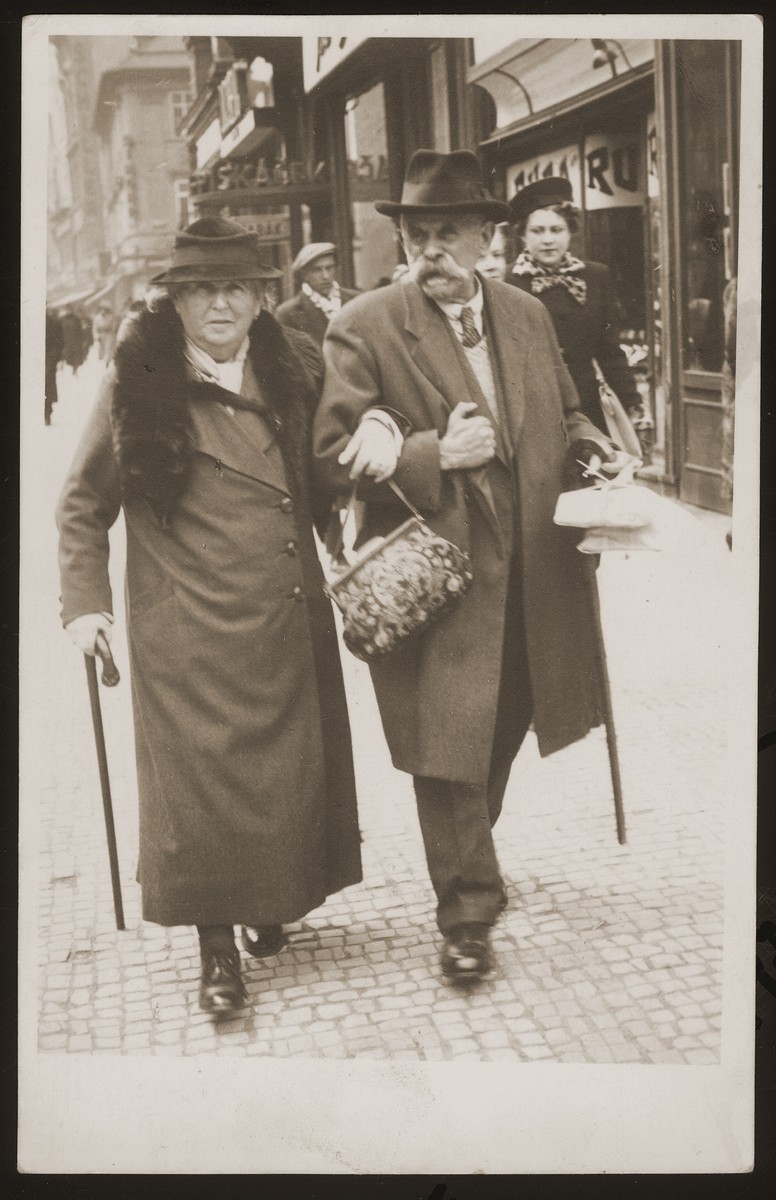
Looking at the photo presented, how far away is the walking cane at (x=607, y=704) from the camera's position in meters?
3.22

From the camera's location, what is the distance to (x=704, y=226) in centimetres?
317

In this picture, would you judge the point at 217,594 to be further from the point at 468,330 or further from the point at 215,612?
the point at 468,330

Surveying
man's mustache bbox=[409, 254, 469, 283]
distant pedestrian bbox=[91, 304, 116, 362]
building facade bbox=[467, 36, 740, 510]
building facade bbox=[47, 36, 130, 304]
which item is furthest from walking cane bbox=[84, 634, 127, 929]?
building facade bbox=[467, 36, 740, 510]

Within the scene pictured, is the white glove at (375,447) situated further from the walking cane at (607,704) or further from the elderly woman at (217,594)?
the walking cane at (607,704)

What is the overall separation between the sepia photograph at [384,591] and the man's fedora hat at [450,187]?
0.01m

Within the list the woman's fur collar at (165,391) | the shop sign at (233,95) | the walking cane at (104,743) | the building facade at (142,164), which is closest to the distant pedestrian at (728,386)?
the woman's fur collar at (165,391)

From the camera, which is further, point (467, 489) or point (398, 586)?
point (467, 489)

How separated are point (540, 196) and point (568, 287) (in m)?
0.25

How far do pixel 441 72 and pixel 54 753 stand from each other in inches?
85.8

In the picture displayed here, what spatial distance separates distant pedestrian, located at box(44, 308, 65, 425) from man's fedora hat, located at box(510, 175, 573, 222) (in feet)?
4.25

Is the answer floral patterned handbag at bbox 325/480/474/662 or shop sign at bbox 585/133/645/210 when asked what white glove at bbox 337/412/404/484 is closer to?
floral patterned handbag at bbox 325/480/474/662

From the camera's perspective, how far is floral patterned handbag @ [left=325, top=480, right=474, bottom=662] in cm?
296

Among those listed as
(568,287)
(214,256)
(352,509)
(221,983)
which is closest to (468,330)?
(568,287)

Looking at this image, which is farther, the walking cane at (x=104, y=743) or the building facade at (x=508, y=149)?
the walking cane at (x=104, y=743)
